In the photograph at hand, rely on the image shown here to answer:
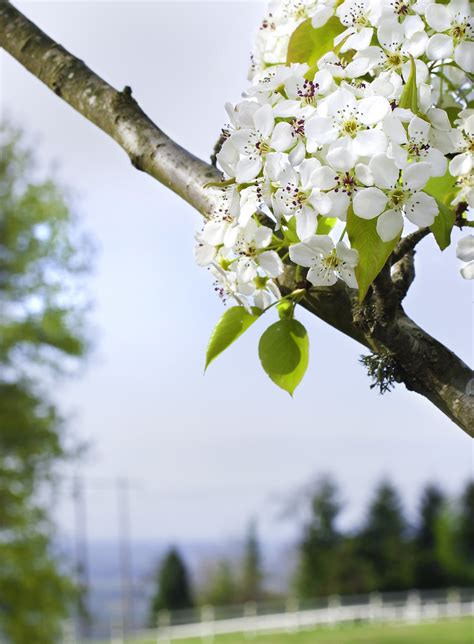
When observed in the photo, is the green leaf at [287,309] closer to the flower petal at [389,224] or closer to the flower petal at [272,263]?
the flower petal at [272,263]

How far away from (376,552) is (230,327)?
117 ft

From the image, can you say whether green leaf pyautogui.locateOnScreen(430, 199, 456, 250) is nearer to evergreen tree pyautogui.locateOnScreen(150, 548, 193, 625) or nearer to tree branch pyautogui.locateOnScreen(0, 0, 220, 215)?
tree branch pyautogui.locateOnScreen(0, 0, 220, 215)

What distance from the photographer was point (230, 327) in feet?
3.41

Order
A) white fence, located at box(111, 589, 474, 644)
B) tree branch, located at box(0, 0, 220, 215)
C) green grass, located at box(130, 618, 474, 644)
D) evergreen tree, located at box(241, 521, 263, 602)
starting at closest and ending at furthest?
1. tree branch, located at box(0, 0, 220, 215)
2. green grass, located at box(130, 618, 474, 644)
3. white fence, located at box(111, 589, 474, 644)
4. evergreen tree, located at box(241, 521, 263, 602)

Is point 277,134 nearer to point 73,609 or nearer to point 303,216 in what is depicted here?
point 303,216

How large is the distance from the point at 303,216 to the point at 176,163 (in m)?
0.34

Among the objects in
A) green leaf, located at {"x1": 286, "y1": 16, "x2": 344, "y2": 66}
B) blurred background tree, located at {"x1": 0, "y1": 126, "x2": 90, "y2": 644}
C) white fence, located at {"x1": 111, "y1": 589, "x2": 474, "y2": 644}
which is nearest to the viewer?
green leaf, located at {"x1": 286, "y1": 16, "x2": 344, "y2": 66}

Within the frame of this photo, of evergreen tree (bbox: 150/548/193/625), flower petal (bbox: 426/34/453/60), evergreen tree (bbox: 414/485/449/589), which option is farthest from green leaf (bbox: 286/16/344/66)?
evergreen tree (bbox: 414/485/449/589)

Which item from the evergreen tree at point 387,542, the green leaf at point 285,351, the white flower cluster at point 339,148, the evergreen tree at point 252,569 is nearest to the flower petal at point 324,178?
the white flower cluster at point 339,148

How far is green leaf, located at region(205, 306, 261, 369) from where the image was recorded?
1.04 meters

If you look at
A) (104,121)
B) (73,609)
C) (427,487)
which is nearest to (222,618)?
(427,487)

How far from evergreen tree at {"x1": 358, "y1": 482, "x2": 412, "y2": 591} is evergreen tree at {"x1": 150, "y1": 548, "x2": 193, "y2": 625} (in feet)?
22.6

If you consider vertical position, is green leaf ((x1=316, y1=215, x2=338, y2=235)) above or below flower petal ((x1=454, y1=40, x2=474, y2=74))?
below

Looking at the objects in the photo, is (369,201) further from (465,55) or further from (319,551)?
(319,551)
